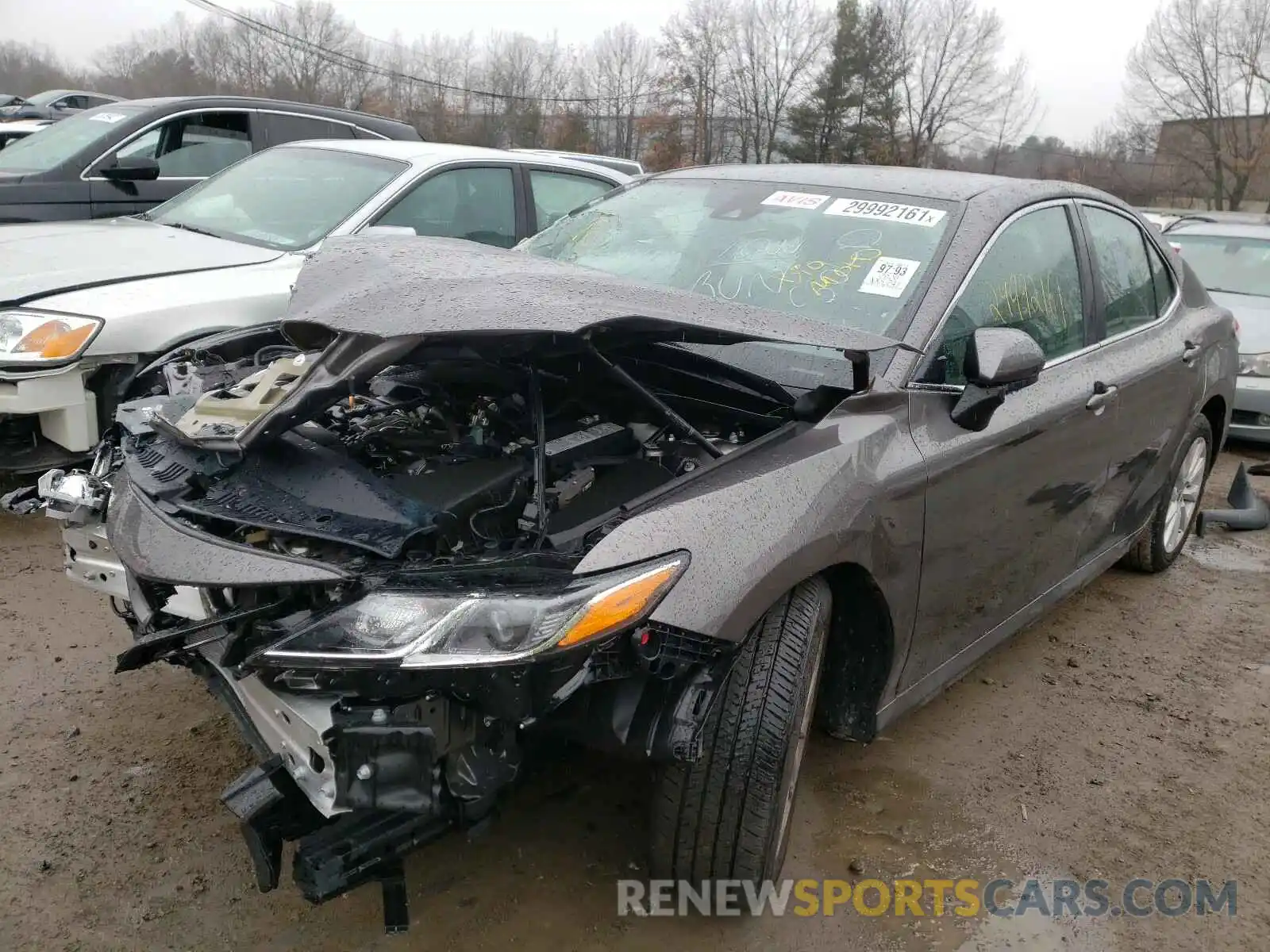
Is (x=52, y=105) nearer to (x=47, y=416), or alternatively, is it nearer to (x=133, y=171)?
(x=133, y=171)

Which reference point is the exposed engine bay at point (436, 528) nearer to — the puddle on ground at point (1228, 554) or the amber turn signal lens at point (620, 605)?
the amber turn signal lens at point (620, 605)

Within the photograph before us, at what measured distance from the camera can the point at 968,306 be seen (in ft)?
9.27

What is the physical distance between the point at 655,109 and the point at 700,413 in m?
42.3

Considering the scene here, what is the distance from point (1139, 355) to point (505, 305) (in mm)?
2586

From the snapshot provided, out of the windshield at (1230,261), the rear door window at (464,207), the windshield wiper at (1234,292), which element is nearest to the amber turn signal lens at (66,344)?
the rear door window at (464,207)

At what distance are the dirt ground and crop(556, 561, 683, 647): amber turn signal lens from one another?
2.92 feet

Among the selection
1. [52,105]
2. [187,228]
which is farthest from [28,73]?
[187,228]

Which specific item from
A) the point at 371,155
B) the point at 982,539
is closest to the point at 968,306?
the point at 982,539

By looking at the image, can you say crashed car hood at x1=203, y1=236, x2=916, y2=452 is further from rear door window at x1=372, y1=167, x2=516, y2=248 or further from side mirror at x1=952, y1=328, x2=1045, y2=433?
rear door window at x1=372, y1=167, x2=516, y2=248

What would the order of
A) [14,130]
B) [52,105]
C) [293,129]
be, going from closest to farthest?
[293,129] < [14,130] < [52,105]

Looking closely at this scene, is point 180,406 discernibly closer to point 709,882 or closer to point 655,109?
point 709,882

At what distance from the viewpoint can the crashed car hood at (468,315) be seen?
2.04 m

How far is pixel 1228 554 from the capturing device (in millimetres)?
A: 5156

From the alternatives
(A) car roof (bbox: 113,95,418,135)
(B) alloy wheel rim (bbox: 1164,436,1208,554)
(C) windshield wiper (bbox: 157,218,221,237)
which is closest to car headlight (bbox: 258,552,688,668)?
(B) alloy wheel rim (bbox: 1164,436,1208,554)
